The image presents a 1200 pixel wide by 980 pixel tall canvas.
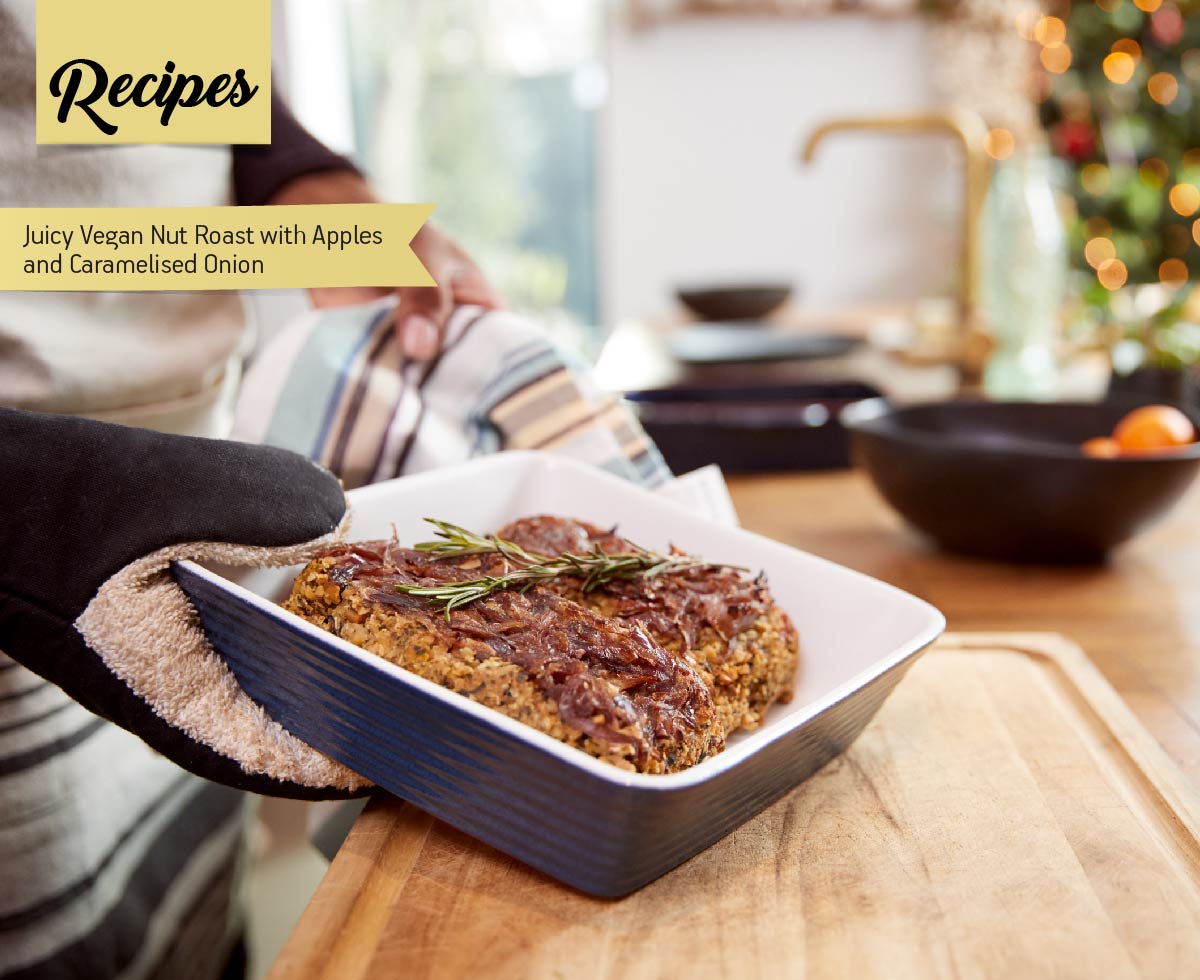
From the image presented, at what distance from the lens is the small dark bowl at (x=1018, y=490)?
854 millimetres

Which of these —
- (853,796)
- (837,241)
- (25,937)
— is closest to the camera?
(853,796)

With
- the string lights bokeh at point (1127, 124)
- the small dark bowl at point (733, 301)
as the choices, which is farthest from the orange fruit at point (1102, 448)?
the string lights bokeh at point (1127, 124)

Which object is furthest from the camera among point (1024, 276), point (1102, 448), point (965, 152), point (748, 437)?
point (965, 152)

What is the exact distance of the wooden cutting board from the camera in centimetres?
42

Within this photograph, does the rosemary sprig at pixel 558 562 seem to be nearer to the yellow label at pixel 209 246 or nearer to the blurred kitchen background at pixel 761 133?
the yellow label at pixel 209 246

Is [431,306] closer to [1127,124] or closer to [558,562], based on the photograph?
[558,562]

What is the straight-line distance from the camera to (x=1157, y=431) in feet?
3.11

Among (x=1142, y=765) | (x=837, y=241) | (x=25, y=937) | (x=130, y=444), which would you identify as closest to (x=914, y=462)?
(x=1142, y=765)

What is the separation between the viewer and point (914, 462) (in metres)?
0.91

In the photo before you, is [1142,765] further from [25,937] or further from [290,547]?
[25,937]

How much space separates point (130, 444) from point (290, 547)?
0.28 feet

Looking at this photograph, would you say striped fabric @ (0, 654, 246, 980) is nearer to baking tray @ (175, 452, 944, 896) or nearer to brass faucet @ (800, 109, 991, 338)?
baking tray @ (175, 452, 944, 896)

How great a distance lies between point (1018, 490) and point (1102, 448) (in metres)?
0.12

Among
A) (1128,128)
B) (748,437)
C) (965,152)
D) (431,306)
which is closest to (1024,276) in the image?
(965,152)
